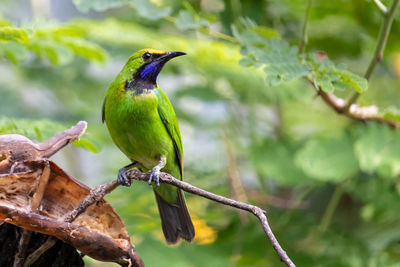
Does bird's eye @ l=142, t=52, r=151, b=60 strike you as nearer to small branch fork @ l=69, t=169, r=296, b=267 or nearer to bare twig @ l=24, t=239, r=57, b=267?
small branch fork @ l=69, t=169, r=296, b=267

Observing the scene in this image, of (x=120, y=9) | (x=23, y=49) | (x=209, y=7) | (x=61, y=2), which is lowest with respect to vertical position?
(x=23, y=49)

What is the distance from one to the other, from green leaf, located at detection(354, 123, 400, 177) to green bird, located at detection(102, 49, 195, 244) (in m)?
1.21

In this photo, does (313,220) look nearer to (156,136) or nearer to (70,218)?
(156,136)

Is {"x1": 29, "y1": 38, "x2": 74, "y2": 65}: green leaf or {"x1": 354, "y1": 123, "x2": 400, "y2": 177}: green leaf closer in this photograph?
{"x1": 29, "y1": 38, "x2": 74, "y2": 65}: green leaf

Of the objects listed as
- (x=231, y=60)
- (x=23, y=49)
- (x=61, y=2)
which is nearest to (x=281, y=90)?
(x=231, y=60)

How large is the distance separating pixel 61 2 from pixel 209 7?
183 inches

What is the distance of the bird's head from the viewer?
2924 millimetres

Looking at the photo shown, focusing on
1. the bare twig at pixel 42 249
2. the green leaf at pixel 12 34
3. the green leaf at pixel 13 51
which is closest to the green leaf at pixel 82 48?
the green leaf at pixel 13 51

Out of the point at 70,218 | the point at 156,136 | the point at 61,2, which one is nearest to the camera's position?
the point at 70,218

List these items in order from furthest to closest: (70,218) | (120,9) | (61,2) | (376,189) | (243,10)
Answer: (61,2) < (120,9) < (243,10) < (376,189) < (70,218)

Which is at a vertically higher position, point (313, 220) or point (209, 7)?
point (209, 7)

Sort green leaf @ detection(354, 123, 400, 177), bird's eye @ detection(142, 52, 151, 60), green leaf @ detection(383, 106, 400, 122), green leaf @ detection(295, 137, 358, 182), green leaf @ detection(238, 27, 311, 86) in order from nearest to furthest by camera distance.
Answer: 1. green leaf @ detection(238, 27, 311, 86)
2. green leaf @ detection(383, 106, 400, 122)
3. bird's eye @ detection(142, 52, 151, 60)
4. green leaf @ detection(354, 123, 400, 177)
5. green leaf @ detection(295, 137, 358, 182)

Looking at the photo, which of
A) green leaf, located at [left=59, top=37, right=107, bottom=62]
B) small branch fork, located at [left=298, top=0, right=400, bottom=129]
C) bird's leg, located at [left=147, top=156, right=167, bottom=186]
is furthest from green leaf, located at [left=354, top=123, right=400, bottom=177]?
green leaf, located at [left=59, top=37, right=107, bottom=62]

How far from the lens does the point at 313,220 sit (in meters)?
4.05
